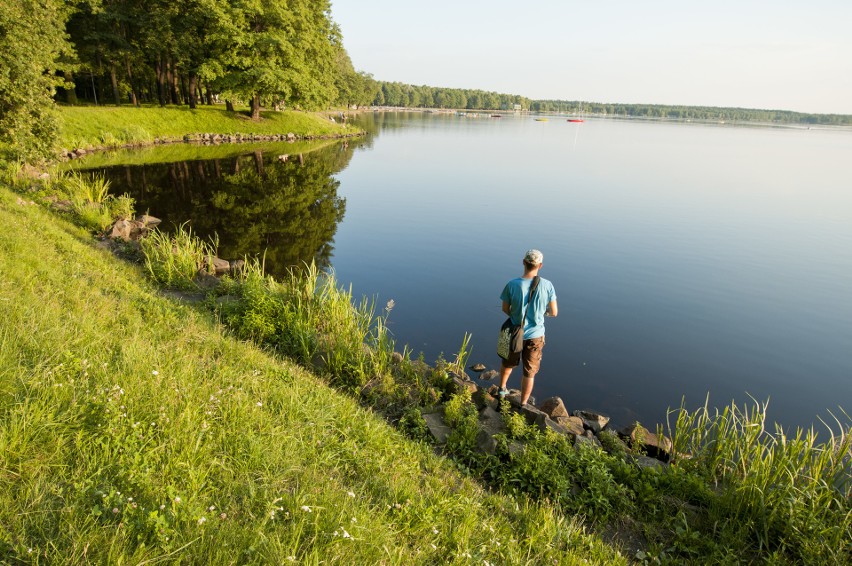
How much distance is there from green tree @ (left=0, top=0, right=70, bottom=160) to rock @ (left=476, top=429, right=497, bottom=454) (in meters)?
19.4

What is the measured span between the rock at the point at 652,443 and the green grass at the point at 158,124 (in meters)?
33.6

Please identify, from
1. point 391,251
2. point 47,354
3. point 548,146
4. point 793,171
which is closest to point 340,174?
point 391,251

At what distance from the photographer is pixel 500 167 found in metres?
41.3

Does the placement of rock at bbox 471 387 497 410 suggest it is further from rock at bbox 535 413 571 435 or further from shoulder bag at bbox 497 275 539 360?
rock at bbox 535 413 571 435

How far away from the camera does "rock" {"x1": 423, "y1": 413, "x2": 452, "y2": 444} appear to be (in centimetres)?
680

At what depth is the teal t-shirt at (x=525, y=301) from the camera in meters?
7.86

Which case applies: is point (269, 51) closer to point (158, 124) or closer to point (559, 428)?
point (158, 124)

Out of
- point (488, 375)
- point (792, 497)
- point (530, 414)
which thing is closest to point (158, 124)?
point (488, 375)

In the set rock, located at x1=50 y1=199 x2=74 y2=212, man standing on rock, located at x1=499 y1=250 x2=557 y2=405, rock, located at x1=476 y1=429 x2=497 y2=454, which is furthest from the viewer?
rock, located at x1=50 y1=199 x2=74 y2=212

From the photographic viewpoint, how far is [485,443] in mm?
6684

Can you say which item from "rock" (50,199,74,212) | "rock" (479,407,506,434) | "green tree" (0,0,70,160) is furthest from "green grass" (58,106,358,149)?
"rock" (479,407,506,434)

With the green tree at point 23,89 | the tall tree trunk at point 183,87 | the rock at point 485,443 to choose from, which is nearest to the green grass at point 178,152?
the green tree at point 23,89

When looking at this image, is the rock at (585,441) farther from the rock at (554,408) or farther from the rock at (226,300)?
the rock at (226,300)

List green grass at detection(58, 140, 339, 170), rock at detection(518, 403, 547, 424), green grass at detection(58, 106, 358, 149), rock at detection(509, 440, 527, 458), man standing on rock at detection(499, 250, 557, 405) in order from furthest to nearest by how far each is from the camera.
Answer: green grass at detection(58, 106, 358, 149) → green grass at detection(58, 140, 339, 170) → man standing on rock at detection(499, 250, 557, 405) → rock at detection(518, 403, 547, 424) → rock at detection(509, 440, 527, 458)
